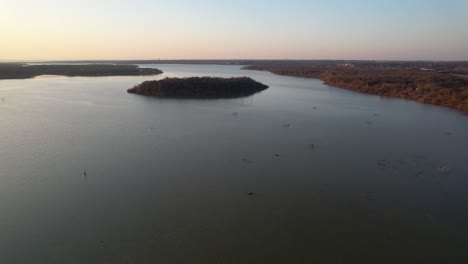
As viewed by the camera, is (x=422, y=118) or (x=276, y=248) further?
(x=422, y=118)

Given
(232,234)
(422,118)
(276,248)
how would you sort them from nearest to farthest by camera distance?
(276,248) < (232,234) < (422,118)

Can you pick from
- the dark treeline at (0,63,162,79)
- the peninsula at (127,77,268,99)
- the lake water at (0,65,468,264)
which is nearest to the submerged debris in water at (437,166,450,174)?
the lake water at (0,65,468,264)

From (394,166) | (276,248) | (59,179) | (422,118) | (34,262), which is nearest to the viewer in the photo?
(34,262)

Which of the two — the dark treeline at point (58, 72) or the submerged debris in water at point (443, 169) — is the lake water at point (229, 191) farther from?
the dark treeline at point (58, 72)

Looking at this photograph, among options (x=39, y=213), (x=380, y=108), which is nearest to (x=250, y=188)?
(x=39, y=213)

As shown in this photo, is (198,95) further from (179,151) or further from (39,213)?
(39,213)

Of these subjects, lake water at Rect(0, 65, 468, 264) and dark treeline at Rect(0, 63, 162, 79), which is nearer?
lake water at Rect(0, 65, 468, 264)

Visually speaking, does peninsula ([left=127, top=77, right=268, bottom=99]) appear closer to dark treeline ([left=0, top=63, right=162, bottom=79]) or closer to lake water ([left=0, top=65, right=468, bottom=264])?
lake water ([left=0, top=65, right=468, bottom=264])
